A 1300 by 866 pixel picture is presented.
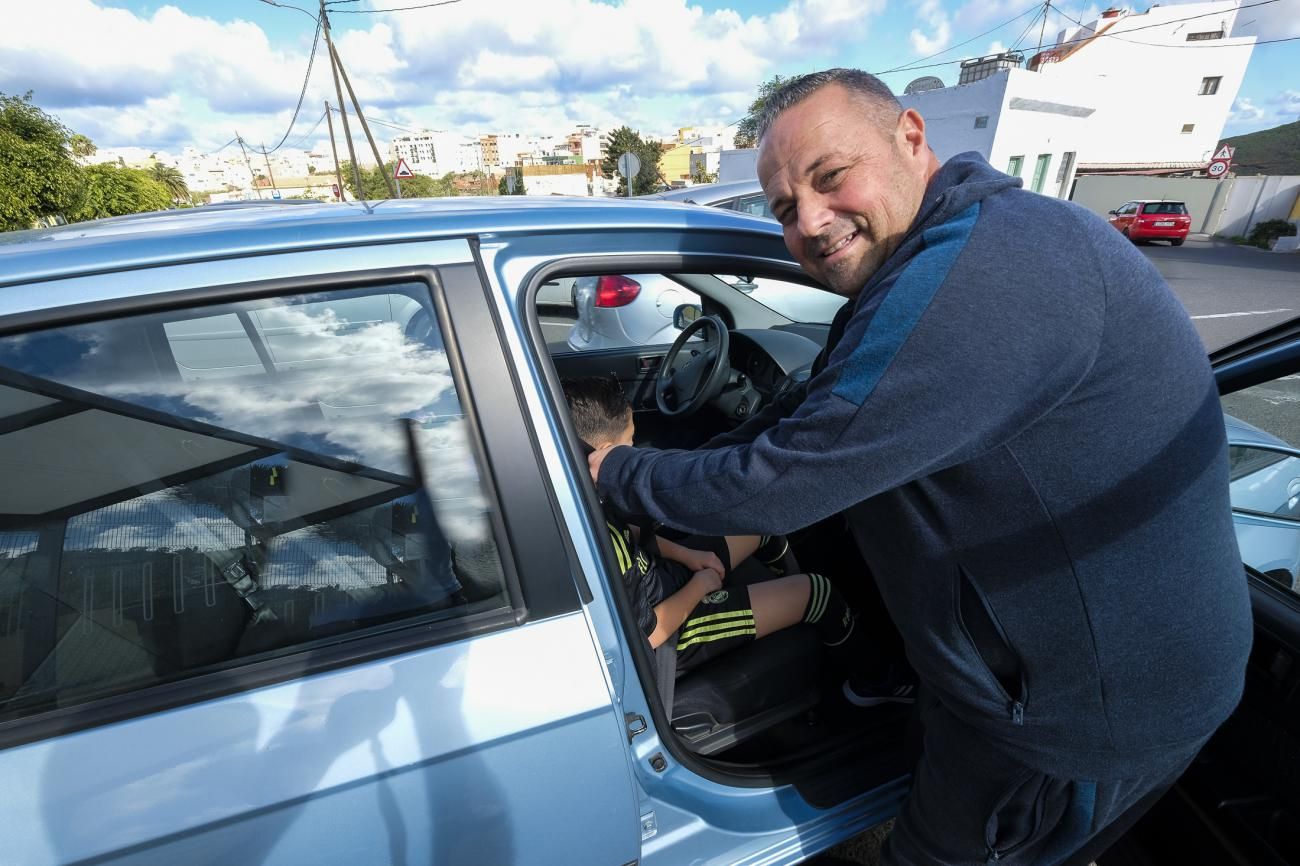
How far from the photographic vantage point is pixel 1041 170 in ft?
61.4

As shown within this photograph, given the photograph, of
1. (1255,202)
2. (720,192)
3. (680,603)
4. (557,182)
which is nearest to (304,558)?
(680,603)

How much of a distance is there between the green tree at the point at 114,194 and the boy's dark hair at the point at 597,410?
53.2ft

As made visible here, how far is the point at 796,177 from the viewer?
1099 millimetres

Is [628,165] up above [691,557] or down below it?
above

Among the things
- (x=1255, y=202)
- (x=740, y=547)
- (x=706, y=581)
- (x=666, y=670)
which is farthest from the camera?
(x=1255, y=202)

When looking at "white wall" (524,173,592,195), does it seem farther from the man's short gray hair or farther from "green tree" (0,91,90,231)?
the man's short gray hair

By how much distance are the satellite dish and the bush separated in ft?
35.6

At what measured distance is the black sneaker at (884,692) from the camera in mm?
1766

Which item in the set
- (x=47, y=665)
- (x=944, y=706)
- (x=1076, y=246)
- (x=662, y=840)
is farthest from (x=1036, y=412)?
(x=47, y=665)

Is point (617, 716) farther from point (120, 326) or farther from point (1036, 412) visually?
point (120, 326)

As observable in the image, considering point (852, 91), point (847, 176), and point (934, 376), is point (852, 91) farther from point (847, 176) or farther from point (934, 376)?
point (934, 376)

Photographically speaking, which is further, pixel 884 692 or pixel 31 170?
pixel 31 170

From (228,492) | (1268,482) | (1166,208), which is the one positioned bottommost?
(1166,208)

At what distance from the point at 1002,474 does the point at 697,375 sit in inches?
64.5
